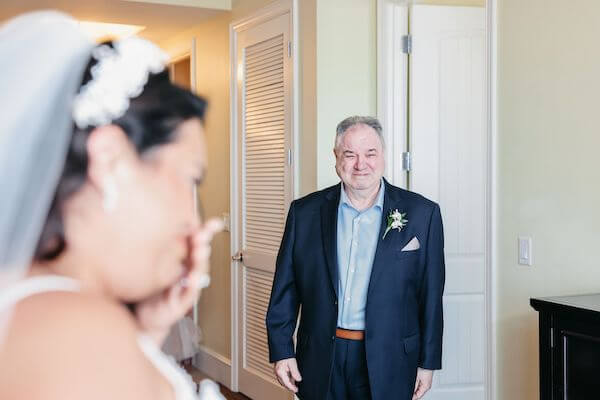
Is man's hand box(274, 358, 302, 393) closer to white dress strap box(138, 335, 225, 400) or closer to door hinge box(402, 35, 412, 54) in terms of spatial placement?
door hinge box(402, 35, 412, 54)

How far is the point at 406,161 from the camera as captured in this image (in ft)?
14.8

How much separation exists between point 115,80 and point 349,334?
2.20 metres

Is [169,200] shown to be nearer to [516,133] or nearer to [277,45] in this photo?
[516,133]

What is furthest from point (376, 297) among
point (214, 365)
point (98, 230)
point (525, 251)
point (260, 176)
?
point (214, 365)

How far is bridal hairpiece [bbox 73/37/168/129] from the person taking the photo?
862 mm

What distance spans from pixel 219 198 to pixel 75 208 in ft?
18.2

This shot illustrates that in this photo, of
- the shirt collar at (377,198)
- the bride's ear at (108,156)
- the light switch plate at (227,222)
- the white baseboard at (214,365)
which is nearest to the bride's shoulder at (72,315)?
the bride's ear at (108,156)

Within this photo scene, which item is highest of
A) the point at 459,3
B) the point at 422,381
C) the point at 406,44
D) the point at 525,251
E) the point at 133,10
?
the point at 133,10

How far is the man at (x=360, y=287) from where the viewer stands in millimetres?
2965

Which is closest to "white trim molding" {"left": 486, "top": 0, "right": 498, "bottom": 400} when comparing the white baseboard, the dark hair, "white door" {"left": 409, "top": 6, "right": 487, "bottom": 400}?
"white door" {"left": 409, "top": 6, "right": 487, "bottom": 400}

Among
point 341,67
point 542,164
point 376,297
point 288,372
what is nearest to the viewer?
point 376,297

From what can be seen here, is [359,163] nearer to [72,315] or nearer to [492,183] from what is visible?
[492,183]

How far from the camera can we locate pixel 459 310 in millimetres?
4500

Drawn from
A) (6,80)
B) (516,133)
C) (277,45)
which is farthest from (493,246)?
(6,80)
